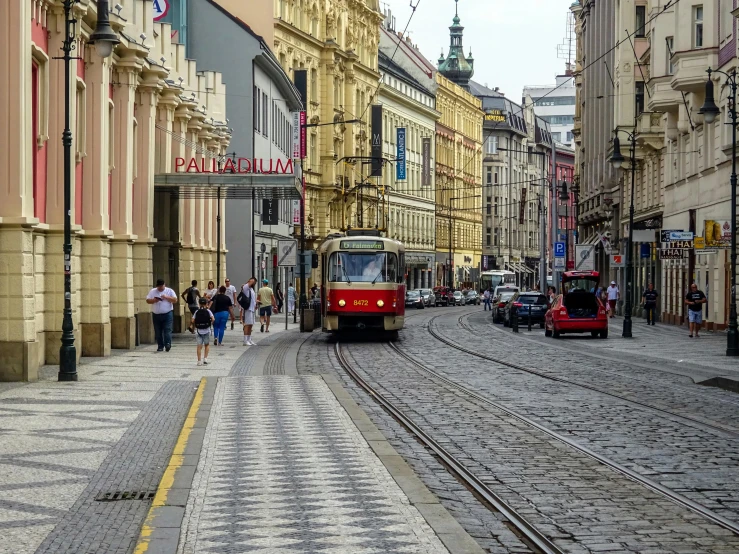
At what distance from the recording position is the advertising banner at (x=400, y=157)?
118938 mm

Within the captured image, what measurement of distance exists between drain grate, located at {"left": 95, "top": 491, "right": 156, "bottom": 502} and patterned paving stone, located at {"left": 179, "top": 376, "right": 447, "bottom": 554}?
41 cm

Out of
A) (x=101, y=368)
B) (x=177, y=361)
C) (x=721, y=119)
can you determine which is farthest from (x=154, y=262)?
(x=721, y=119)

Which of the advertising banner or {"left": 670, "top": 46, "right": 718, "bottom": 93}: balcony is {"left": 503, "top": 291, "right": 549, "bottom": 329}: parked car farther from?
the advertising banner

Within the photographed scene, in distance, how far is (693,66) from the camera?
51.8m

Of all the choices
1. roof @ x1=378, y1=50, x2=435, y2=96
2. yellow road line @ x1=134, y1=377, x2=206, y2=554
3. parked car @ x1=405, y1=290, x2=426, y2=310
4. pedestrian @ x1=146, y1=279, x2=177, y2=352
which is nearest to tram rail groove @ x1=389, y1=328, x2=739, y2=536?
yellow road line @ x1=134, y1=377, x2=206, y2=554

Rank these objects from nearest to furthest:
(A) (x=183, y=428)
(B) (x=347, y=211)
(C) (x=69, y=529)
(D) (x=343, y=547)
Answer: (D) (x=343, y=547) → (C) (x=69, y=529) → (A) (x=183, y=428) → (B) (x=347, y=211)

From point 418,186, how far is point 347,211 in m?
27.3

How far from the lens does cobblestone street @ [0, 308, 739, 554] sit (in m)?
10.0

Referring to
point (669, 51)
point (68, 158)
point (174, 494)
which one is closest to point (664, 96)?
point (669, 51)

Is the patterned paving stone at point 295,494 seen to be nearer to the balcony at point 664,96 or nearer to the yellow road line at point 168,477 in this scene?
the yellow road line at point 168,477

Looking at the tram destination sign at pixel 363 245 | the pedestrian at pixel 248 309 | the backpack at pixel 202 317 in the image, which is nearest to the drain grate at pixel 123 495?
the backpack at pixel 202 317

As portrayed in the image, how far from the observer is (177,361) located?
31484mm

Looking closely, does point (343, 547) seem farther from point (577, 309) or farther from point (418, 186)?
point (418, 186)

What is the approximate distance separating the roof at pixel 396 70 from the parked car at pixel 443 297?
18668 mm
